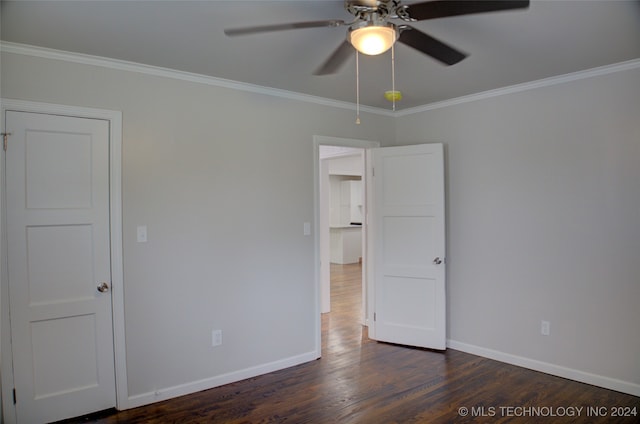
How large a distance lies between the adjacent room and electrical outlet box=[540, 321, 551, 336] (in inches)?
1.5

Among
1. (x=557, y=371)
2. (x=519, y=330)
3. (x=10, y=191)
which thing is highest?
(x=10, y=191)

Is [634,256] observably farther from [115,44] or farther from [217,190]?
[115,44]

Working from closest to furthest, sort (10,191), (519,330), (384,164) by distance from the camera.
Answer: (10,191) < (519,330) < (384,164)

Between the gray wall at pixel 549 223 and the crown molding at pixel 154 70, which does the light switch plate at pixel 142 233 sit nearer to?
the crown molding at pixel 154 70

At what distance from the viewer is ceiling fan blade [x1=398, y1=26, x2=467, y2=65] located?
200cm

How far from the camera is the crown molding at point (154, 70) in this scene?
8.64ft

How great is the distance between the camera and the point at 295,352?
3863 millimetres

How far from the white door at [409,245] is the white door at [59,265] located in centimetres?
261

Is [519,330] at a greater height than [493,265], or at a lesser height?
lesser

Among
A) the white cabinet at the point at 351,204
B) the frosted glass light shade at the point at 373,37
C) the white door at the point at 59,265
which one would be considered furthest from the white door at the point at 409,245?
the white cabinet at the point at 351,204

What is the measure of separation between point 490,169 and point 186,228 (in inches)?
111

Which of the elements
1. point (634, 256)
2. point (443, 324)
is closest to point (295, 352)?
point (443, 324)

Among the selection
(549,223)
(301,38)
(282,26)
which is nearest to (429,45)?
(282,26)

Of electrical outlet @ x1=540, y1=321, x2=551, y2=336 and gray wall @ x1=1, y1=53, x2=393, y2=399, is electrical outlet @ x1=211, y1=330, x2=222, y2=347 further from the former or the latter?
electrical outlet @ x1=540, y1=321, x2=551, y2=336
